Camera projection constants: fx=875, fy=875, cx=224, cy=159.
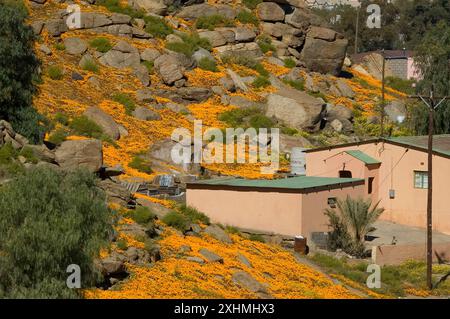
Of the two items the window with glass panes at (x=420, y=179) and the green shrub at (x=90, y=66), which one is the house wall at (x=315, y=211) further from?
the green shrub at (x=90, y=66)

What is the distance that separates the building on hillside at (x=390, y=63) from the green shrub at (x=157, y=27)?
19.9 meters

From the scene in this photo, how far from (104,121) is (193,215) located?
46.1 ft

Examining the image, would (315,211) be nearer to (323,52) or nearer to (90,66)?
(90,66)

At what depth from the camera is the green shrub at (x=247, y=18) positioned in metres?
65.4

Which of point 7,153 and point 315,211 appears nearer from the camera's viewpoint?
point 7,153

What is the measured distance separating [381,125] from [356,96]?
7883 mm

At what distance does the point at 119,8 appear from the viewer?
60.9 m

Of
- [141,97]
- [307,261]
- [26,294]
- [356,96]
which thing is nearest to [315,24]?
[356,96]

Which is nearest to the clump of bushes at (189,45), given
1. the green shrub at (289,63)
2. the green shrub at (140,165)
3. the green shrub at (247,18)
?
the green shrub at (247,18)

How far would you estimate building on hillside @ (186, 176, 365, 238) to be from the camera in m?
35.6

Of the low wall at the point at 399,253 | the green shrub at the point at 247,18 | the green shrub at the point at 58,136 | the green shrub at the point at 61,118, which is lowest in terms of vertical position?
the low wall at the point at 399,253

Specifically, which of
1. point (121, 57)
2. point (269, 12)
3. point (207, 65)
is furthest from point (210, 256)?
point (269, 12)

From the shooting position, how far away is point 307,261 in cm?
3275

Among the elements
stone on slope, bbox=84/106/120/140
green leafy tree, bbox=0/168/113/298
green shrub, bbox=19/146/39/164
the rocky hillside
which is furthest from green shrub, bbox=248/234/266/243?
stone on slope, bbox=84/106/120/140
